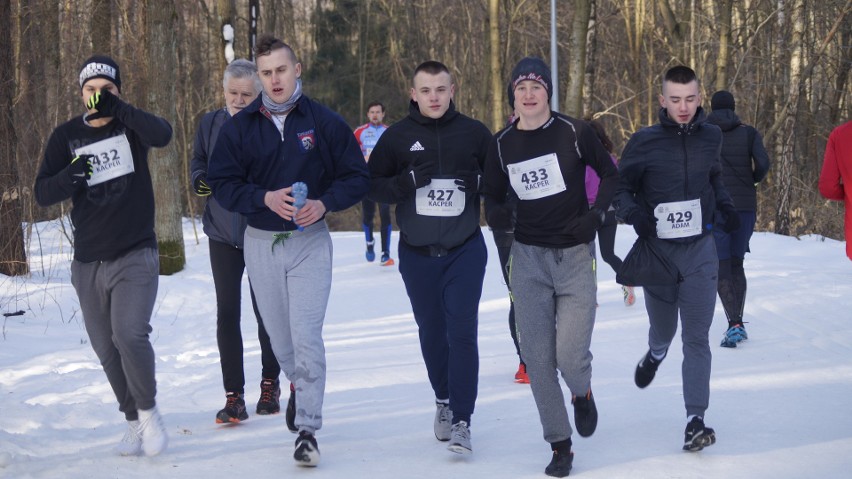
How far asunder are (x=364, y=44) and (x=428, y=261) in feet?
137

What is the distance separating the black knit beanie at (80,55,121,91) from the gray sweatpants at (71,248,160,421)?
3.15 feet

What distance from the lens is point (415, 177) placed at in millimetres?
5730

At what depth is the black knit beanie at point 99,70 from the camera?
570cm

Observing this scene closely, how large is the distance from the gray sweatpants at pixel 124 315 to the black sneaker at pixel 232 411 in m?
0.80

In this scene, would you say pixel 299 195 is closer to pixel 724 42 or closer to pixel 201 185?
pixel 201 185

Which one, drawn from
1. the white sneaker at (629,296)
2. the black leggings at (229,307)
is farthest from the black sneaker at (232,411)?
the white sneaker at (629,296)

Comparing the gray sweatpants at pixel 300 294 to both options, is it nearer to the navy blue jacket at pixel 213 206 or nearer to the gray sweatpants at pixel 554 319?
the navy blue jacket at pixel 213 206

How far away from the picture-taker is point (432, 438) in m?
6.17

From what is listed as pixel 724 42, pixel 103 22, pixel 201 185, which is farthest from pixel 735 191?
pixel 724 42

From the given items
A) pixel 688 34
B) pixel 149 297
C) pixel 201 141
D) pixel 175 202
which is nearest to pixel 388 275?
pixel 175 202

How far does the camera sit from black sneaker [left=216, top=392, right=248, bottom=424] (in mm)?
6512

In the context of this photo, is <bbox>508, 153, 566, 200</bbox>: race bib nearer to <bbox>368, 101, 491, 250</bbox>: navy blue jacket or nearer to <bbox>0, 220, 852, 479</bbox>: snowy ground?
<bbox>368, 101, 491, 250</bbox>: navy blue jacket

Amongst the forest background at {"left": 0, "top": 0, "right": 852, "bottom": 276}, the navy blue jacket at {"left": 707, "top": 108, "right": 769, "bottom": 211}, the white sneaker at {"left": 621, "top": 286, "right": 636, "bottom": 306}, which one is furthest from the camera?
the forest background at {"left": 0, "top": 0, "right": 852, "bottom": 276}

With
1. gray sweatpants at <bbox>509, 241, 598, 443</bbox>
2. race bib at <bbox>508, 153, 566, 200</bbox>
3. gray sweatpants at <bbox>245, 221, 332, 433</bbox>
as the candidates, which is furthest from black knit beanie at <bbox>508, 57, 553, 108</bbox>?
gray sweatpants at <bbox>245, 221, 332, 433</bbox>
